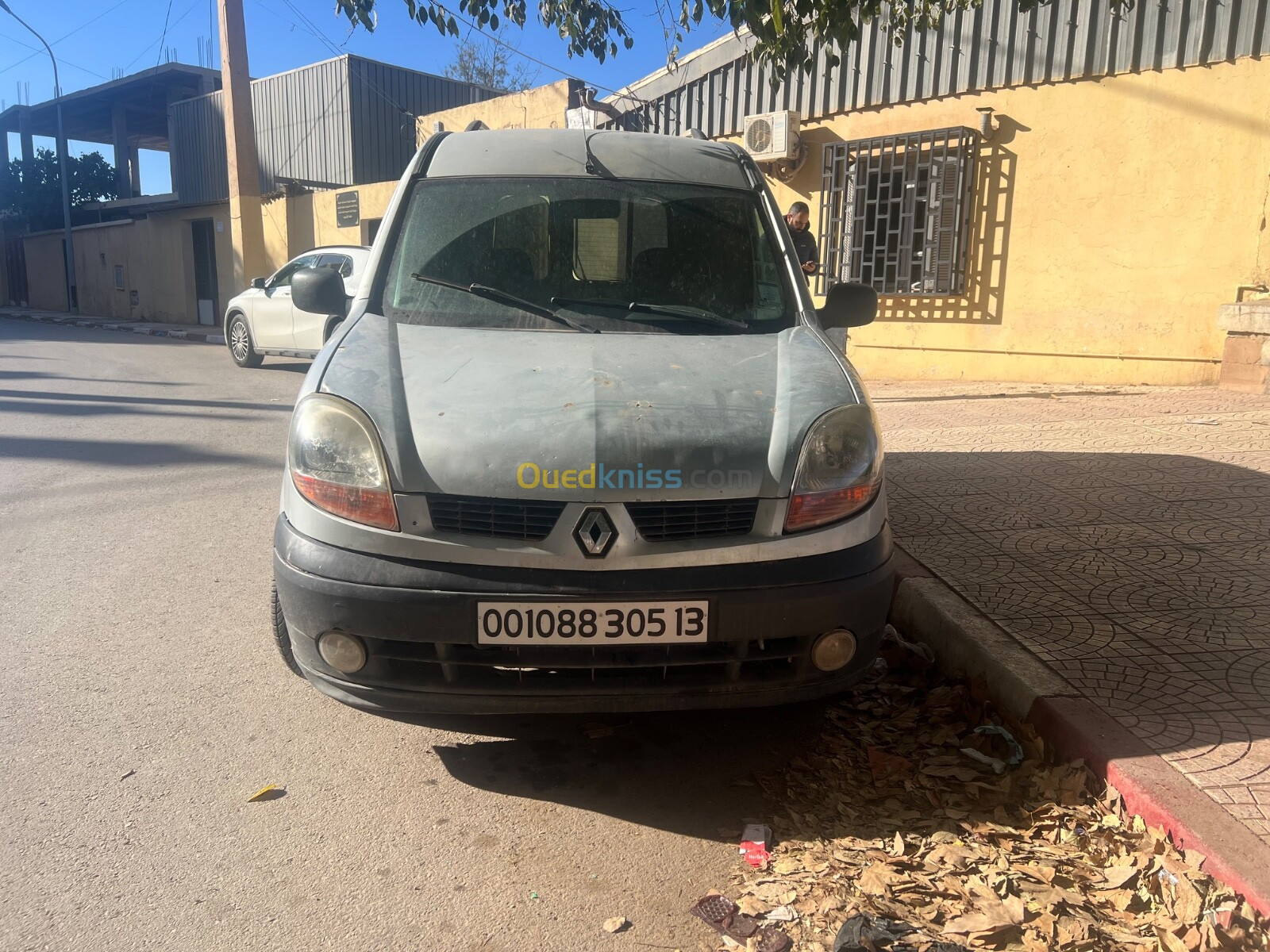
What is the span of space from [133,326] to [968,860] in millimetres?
25900

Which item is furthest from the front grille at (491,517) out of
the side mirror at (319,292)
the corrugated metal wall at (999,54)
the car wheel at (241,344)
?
the car wheel at (241,344)

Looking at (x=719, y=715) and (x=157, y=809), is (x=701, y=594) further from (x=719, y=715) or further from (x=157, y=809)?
(x=157, y=809)

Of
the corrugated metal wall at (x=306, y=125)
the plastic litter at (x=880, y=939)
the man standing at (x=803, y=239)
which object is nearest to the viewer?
the plastic litter at (x=880, y=939)

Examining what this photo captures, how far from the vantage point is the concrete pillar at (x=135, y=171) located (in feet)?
116

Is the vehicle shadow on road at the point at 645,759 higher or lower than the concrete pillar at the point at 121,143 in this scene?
lower

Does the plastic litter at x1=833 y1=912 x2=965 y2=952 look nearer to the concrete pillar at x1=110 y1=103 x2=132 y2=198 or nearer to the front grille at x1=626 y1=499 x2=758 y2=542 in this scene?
the front grille at x1=626 y1=499 x2=758 y2=542

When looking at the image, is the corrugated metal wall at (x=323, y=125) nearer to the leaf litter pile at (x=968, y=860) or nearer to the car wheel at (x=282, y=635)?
the car wheel at (x=282, y=635)

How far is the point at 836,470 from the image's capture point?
8.88 feet

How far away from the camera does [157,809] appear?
2.68m

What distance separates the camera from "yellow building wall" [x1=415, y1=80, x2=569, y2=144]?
1644 centimetres

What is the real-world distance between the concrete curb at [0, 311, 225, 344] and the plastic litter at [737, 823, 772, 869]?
20.3m

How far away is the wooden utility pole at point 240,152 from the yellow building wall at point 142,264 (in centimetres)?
136

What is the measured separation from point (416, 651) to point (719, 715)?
4.05 ft

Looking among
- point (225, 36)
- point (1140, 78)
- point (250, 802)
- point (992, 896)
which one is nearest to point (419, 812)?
point (250, 802)
